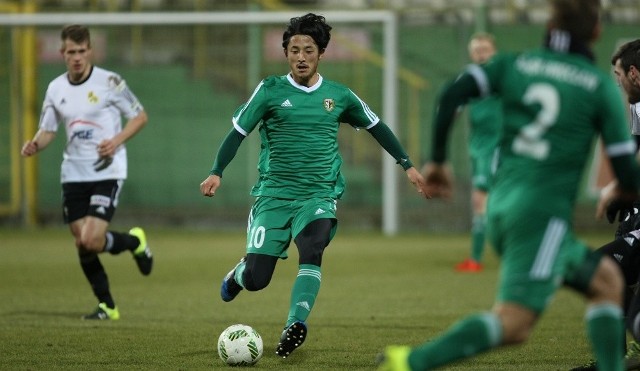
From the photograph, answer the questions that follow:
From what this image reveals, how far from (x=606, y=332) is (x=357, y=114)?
3029 millimetres

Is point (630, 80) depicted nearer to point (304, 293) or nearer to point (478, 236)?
point (304, 293)

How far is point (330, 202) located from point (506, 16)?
40.4ft

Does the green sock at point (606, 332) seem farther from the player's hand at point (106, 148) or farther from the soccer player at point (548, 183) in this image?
the player's hand at point (106, 148)

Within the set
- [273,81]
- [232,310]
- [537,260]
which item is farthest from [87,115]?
[537,260]

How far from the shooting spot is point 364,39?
19.8m

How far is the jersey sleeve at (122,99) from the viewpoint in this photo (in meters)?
9.45

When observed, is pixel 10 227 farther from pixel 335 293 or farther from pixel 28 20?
pixel 335 293

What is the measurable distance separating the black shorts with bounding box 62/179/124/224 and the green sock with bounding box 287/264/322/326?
283 centimetres

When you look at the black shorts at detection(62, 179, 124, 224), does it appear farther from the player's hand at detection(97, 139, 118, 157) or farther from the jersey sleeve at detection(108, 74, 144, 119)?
the jersey sleeve at detection(108, 74, 144, 119)

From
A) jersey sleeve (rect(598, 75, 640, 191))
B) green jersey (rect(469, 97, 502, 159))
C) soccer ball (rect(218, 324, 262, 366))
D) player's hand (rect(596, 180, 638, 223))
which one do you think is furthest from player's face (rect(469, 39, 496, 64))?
jersey sleeve (rect(598, 75, 640, 191))

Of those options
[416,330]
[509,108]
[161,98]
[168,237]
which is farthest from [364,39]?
[509,108]

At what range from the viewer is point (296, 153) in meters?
7.31

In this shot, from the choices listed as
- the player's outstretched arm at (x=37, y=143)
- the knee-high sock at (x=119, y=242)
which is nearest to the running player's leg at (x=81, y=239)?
the knee-high sock at (x=119, y=242)

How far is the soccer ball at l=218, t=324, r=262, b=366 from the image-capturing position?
262 inches
